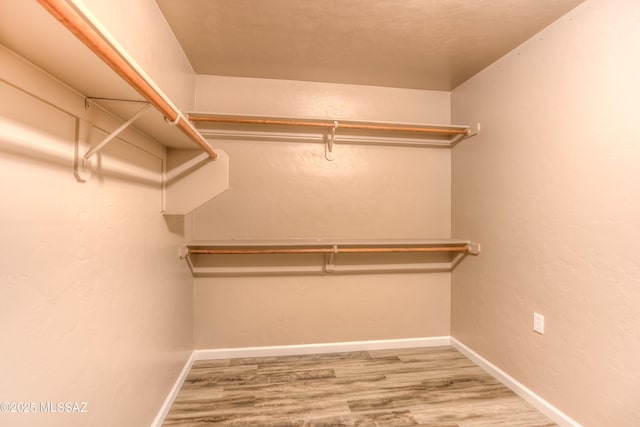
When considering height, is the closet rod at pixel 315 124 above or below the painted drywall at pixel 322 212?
above

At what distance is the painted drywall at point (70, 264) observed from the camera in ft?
2.27

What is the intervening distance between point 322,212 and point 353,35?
1246 millimetres

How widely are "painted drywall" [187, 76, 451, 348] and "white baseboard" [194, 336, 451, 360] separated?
45 millimetres

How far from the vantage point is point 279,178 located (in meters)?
2.29

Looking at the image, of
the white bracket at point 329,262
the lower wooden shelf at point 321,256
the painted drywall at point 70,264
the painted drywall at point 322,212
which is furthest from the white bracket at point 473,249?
the painted drywall at point 70,264

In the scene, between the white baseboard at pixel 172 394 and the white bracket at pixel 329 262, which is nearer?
the white baseboard at pixel 172 394

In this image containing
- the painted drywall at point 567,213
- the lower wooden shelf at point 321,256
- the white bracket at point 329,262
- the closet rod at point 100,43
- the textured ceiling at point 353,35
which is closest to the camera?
the closet rod at point 100,43

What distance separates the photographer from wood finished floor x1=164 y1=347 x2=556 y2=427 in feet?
5.28

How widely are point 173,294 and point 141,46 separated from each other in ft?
4.40

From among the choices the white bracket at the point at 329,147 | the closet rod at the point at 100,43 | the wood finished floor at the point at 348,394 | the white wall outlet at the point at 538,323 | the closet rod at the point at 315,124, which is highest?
the closet rod at the point at 315,124

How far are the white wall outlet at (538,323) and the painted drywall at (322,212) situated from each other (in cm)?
82

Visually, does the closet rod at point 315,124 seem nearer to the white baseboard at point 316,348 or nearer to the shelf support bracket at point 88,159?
the shelf support bracket at point 88,159

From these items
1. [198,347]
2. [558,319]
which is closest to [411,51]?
[558,319]

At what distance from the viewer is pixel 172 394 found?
5.66ft
